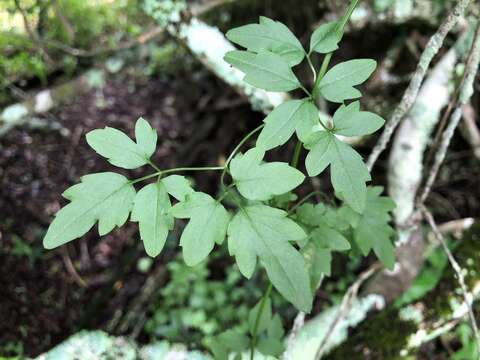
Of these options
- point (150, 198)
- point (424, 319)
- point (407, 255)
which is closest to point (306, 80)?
point (407, 255)

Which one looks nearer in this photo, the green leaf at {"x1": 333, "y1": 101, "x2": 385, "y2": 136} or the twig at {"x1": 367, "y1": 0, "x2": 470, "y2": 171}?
the green leaf at {"x1": 333, "y1": 101, "x2": 385, "y2": 136}

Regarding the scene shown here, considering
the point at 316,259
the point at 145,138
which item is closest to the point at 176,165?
the point at 316,259

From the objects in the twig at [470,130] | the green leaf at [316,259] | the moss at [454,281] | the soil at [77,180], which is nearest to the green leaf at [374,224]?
the green leaf at [316,259]

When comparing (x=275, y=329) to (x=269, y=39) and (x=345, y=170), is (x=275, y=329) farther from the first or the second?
(x=269, y=39)

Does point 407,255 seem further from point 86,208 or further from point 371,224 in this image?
point 86,208

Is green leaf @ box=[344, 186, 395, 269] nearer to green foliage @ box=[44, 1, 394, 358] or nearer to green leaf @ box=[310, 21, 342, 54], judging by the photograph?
green foliage @ box=[44, 1, 394, 358]

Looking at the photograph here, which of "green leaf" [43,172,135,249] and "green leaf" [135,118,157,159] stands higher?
"green leaf" [135,118,157,159]

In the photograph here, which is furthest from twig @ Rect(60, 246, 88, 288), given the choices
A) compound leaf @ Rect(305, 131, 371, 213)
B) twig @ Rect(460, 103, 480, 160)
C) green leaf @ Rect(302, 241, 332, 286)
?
twig @ Rect(460, 103, 480, 160)
